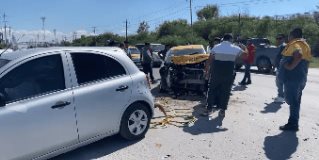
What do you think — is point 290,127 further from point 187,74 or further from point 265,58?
point 265,58

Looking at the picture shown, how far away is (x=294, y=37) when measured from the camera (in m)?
7.73

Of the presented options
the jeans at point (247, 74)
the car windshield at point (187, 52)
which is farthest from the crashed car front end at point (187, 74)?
the jeans at point (247, 74)

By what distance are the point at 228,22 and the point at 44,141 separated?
169ft

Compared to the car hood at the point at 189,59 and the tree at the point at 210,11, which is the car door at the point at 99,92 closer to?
the car hood at the point at 189,59

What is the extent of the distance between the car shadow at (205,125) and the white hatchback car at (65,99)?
1.12 metres

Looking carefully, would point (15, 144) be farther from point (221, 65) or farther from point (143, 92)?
point (221, 65)

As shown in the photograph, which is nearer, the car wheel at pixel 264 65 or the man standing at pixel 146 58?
the man standing at pixel 146 58

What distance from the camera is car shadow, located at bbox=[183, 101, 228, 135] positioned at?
7.74 m

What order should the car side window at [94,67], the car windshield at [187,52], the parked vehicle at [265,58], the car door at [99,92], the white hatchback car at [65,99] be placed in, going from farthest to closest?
the parked vehicle at [265,58]
the car windshield at [187,52]
the car side window at [94,67]
the car door at [99,92]
the white hatchback car at [65,99]

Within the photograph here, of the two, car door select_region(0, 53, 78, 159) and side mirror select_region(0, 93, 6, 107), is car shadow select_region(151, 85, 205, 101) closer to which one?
car door select_region(0, 53, 78, 159)

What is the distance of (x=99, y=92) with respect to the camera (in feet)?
20.2

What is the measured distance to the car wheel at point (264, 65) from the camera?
21016 mm

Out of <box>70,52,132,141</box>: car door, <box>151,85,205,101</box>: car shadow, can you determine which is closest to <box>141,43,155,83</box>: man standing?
<box>151,85,205,101</box>: car shadow

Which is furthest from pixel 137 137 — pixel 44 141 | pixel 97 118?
pixel 44 141
